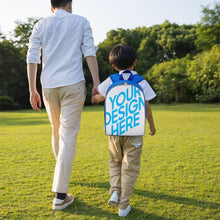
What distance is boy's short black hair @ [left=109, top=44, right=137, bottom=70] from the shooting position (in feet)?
7.80

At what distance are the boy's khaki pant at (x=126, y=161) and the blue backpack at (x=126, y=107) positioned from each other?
9 centimetres

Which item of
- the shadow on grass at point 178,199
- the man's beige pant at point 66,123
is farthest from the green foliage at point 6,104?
the shadow on grass at point 178,199

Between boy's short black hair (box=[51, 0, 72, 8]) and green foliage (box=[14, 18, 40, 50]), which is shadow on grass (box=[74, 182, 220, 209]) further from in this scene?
green foliage (box=[14, 18, 40, 50])

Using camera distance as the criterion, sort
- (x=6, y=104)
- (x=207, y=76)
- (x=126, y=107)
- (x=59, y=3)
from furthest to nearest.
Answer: (x=6, y=104) < (x=207, y=76) < (x=59, y=3) < (x=126, y=107)

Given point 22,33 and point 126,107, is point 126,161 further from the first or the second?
point 22,33

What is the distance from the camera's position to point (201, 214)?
2346 mm

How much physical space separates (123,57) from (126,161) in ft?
2.93

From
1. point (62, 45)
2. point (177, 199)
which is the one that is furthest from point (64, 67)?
point (177, 199)

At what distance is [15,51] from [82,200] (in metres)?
27.3

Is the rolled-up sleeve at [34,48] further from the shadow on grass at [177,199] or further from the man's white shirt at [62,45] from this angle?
the shadow on grass at [177,199]

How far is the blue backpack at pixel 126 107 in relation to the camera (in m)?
2.32

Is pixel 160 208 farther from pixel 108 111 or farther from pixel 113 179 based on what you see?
pixel 108 111

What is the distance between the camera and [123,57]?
238 cm

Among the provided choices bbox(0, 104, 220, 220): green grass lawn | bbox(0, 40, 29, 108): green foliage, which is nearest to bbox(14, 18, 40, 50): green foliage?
bbox(0, 40, 29, 108): green foliage
